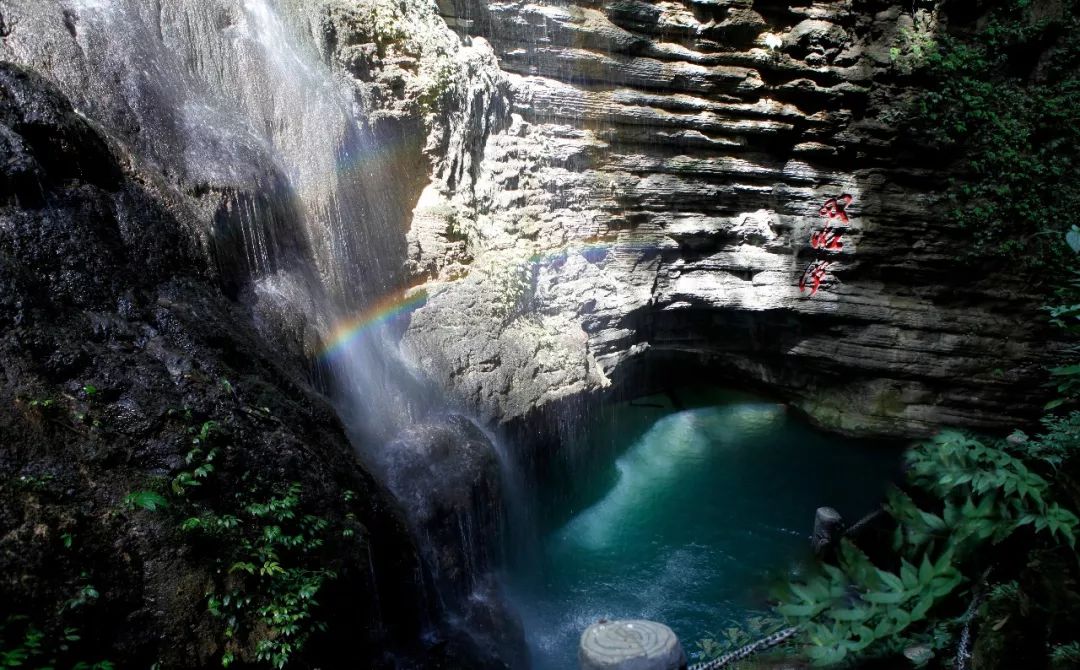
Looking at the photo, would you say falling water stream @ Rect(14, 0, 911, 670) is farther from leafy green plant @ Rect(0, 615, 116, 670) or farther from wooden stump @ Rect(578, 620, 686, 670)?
leafy green plant @ Rect(0, 615, 116, 670)

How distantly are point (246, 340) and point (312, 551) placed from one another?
1.85 metres

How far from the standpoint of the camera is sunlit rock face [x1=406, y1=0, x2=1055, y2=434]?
25.9 feet

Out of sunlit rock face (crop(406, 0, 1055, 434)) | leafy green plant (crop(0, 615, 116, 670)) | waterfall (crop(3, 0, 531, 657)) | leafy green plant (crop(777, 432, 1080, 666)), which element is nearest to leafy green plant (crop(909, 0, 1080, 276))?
sunlit rock face (crop(406, 0, 1055, 434))

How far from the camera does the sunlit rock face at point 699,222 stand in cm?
791

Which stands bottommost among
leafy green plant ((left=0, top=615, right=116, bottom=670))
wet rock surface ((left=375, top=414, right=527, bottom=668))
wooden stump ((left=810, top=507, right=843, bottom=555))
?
wooden stump ((left=810, top=507, right=843, bottom=555))

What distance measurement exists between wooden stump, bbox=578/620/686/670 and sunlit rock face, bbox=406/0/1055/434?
3.66 m

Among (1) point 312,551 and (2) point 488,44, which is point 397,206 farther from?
(1) point 312,551

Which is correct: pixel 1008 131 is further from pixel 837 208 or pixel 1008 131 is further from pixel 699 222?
pixel 699 222

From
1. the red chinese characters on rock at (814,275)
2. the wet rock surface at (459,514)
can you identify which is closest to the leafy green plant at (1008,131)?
the red chinese characters on rock at (814,275)

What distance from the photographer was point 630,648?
3797mm

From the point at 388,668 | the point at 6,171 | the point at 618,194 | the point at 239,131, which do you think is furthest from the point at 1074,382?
the point at 618,194

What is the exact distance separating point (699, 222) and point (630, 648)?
7.38 m

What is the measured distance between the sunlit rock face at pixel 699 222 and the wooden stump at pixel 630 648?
3.66 meters

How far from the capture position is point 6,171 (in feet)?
12.5
